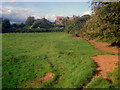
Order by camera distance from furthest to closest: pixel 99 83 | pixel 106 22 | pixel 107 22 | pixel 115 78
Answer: pixel 106 22, pixel 107 22, pixel 115 78, pixel 99 83

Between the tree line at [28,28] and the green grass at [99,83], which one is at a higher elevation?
the tree line at [28,28]

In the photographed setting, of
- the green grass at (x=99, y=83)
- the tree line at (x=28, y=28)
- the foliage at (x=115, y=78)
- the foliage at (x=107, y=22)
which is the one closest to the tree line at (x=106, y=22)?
the foliage at (x=107, y=22)

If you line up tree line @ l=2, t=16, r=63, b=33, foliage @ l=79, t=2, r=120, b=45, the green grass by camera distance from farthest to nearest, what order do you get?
1. tree line @ l=2, t=16, r=63, b=33
2. foliage @ l=79, t=2, r=120, b=45
3. the green grass

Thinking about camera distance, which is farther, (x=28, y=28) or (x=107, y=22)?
(x=28, y=28)

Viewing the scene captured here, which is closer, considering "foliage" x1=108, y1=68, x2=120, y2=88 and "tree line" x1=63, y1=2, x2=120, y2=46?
"foliage" x1=108, y1=68, x2=120, y2=88

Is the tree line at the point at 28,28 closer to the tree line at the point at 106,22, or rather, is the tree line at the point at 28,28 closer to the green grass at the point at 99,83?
the tree line at the point at 106,22

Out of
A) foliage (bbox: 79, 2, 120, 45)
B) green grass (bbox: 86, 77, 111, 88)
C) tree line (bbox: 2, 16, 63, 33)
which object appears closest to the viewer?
green grass (bbox: 86, 77, 111, 88)

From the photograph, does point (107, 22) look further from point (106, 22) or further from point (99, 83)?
point (99, 83)

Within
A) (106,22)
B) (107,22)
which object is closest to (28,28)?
(106,22)

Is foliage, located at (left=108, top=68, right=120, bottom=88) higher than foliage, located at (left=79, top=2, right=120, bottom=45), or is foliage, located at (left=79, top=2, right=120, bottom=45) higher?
foliage, located at (left=79, top=2, right=120, bottom=45)

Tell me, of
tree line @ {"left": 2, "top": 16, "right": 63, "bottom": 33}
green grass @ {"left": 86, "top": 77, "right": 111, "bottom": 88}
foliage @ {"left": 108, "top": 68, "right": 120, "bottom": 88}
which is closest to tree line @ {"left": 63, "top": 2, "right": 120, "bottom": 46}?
foliage @ {"left": 108, "top": 68, "right": 120, "bottom": 88}

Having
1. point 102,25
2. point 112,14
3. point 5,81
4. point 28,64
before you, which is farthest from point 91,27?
point 5,81

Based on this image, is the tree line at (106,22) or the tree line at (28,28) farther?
the tree line at (28,28)

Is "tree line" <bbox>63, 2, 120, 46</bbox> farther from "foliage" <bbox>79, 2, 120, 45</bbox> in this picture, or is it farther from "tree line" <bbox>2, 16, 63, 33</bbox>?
"tree line" <bbox>2, 16, 63, 33</bbox>
